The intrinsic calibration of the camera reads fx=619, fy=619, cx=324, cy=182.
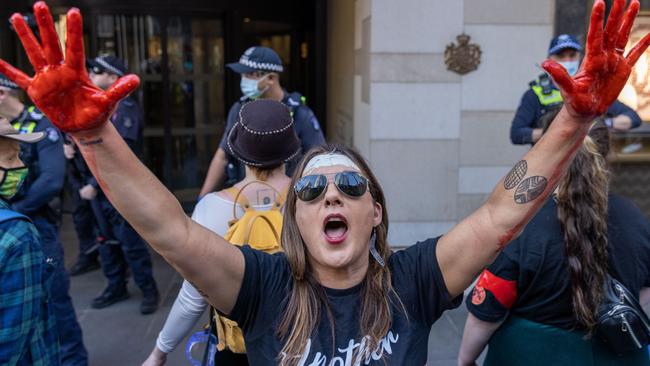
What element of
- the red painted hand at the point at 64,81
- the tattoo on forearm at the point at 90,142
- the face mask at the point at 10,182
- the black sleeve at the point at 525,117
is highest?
the red painted hand at the point at 64,81

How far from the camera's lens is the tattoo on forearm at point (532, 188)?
1672 mm

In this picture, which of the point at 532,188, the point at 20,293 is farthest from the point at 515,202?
the point at 20,293

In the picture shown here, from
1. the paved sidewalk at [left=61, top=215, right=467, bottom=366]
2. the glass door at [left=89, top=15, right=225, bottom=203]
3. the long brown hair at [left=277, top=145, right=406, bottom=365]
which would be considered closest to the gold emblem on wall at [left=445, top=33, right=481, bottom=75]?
the paved sidewalk at [left=61, top=215, right=467, bottom=366]

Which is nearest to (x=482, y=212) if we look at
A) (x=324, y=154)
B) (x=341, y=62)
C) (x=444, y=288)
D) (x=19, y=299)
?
(x=444, y=288)

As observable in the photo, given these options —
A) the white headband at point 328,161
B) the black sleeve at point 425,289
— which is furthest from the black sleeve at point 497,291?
the white headband at point 328,161

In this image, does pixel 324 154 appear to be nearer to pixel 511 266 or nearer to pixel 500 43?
pixel 511 266

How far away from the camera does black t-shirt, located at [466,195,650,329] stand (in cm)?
223

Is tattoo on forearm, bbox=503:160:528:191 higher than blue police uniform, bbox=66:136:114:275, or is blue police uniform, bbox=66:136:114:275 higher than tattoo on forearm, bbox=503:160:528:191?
tattoo on forearm, bbox=503:160:528:191

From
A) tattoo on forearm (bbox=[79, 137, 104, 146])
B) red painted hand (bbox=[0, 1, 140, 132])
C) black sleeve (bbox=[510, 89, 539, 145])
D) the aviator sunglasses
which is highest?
red painted hand (bbox=[0, 1, 140, 132])

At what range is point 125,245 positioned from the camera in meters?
4.71

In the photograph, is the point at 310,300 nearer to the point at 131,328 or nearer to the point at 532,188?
the point at 532,188

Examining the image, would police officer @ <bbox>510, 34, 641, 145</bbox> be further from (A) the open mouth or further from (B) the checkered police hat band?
(A) the open mouth

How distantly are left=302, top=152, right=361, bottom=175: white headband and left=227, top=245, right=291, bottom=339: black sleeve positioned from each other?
1.06 ft

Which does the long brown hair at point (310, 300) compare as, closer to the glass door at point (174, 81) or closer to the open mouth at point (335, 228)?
the open mouth at point (335, 228)
